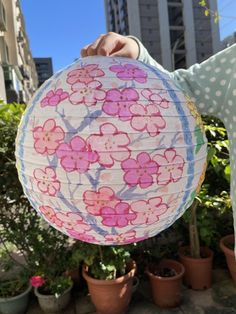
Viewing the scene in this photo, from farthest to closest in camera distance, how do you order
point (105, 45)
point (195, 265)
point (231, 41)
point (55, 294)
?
point (231, 41) < point (195, 265) < point (55, 294) < point (105, 45)

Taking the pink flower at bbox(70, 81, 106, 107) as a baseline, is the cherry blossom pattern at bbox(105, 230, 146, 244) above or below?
below

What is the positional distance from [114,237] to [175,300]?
2.16m

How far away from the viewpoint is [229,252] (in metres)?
2.75

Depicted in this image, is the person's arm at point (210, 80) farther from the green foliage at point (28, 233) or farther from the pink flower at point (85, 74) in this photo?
the green foliage at point (28, 233)

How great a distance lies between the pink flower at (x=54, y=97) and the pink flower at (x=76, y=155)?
0.10 m

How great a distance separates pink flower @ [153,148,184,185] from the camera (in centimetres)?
68

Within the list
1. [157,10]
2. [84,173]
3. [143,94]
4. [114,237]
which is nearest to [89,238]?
[114,237]

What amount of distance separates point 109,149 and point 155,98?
0.49 ft

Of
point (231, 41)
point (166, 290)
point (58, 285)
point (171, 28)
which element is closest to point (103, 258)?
point (58, 285)

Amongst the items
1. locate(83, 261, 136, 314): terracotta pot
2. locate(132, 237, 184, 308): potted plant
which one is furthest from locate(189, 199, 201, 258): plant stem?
locate(83, 261, 136, 314): terracotta pot

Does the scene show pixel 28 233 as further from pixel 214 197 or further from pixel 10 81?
pixel 10 81

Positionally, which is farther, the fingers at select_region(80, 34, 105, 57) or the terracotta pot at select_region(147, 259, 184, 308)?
the terracotta pot at select_region(147, 259, 184, 308)

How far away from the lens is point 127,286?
2.54m

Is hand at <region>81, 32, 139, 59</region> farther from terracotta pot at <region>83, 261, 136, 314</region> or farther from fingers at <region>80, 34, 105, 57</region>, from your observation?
terracotta pot at <region>83, 261, 136, 314</region>
